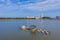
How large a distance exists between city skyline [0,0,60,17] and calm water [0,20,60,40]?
11 cm

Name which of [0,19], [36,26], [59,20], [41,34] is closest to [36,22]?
[36,26]

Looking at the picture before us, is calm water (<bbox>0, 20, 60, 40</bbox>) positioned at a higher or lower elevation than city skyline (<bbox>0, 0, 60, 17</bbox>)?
lower

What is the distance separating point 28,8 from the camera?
1877 millimetres

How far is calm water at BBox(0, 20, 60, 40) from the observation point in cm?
184

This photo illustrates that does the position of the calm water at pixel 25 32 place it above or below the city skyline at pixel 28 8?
below

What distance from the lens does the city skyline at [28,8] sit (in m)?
1.86

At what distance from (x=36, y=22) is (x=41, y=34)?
19cm

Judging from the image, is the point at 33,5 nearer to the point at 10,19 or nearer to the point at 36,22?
the point at 36,22

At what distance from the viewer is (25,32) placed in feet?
6.18

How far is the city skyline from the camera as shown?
1.86 metres

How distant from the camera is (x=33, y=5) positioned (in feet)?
6.17

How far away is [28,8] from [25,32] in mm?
352

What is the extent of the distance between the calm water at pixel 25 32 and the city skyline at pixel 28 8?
107 millimetres

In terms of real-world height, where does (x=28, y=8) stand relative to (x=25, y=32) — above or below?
above
